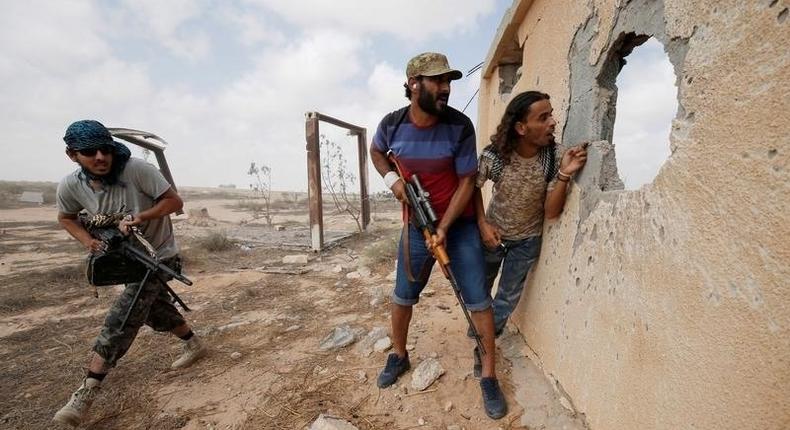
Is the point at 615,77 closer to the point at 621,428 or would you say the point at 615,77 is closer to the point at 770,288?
the point at 770,288

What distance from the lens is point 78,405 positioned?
2180 mm

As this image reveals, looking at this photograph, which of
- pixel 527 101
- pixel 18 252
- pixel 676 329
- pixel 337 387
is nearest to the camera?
pixel 676 329

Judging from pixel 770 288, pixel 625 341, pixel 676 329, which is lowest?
pixel 625 341

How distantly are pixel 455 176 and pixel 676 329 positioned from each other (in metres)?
1.22

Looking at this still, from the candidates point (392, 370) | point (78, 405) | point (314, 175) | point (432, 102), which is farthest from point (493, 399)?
point (314, 175)

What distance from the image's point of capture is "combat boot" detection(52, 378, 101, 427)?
2.12m

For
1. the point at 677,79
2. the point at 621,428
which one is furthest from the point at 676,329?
the point at 677,79

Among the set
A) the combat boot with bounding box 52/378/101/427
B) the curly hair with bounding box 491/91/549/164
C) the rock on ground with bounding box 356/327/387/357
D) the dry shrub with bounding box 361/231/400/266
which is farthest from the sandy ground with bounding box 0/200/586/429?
the curly hair with bounding box 491/91/549/164

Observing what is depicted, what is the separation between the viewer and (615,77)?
1765 mm

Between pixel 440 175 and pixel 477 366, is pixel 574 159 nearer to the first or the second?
pixel 440 175

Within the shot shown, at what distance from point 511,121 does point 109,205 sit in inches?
99.3

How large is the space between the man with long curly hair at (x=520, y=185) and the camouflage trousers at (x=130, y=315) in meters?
2.19

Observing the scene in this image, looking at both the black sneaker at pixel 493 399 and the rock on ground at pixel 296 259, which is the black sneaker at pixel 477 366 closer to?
the black sneaker at pixel 493 399

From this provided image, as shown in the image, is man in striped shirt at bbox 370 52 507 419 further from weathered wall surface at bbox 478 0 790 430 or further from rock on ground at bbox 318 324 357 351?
rock on ground at bbox 318 324 357 351
